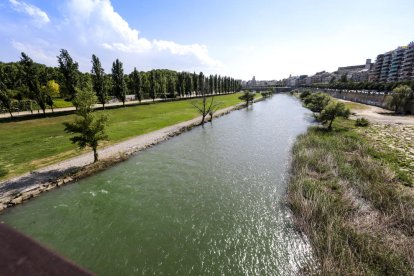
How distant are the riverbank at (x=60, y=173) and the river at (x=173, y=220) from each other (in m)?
0.95

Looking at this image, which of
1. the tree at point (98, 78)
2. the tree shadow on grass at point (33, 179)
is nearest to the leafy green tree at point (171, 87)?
the tree at point (98, 78)

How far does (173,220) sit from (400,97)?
243 feet

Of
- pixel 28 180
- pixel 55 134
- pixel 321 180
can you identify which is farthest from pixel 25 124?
pixel 321 180

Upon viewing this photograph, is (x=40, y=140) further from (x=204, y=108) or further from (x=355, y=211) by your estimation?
(x=355, y=211)

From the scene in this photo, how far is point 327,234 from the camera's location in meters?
12.9

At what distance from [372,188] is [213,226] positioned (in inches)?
557

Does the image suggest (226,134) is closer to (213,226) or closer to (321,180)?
(321,180)

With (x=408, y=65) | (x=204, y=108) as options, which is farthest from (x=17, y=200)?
(x=408, y=65)

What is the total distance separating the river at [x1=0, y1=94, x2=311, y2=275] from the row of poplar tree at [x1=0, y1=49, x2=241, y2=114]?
11698mm

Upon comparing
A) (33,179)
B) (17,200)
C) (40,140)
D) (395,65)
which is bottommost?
(17,200)

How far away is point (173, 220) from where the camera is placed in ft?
52.2

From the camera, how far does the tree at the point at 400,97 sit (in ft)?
188

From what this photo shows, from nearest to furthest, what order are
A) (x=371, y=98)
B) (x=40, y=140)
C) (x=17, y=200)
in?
1. (x=17, y=200)
2. (x=40, y=140)
3. (x=371, y=98)

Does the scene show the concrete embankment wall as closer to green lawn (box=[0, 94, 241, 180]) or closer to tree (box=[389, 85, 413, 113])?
tree (box=[389, 85, 413, 113])
